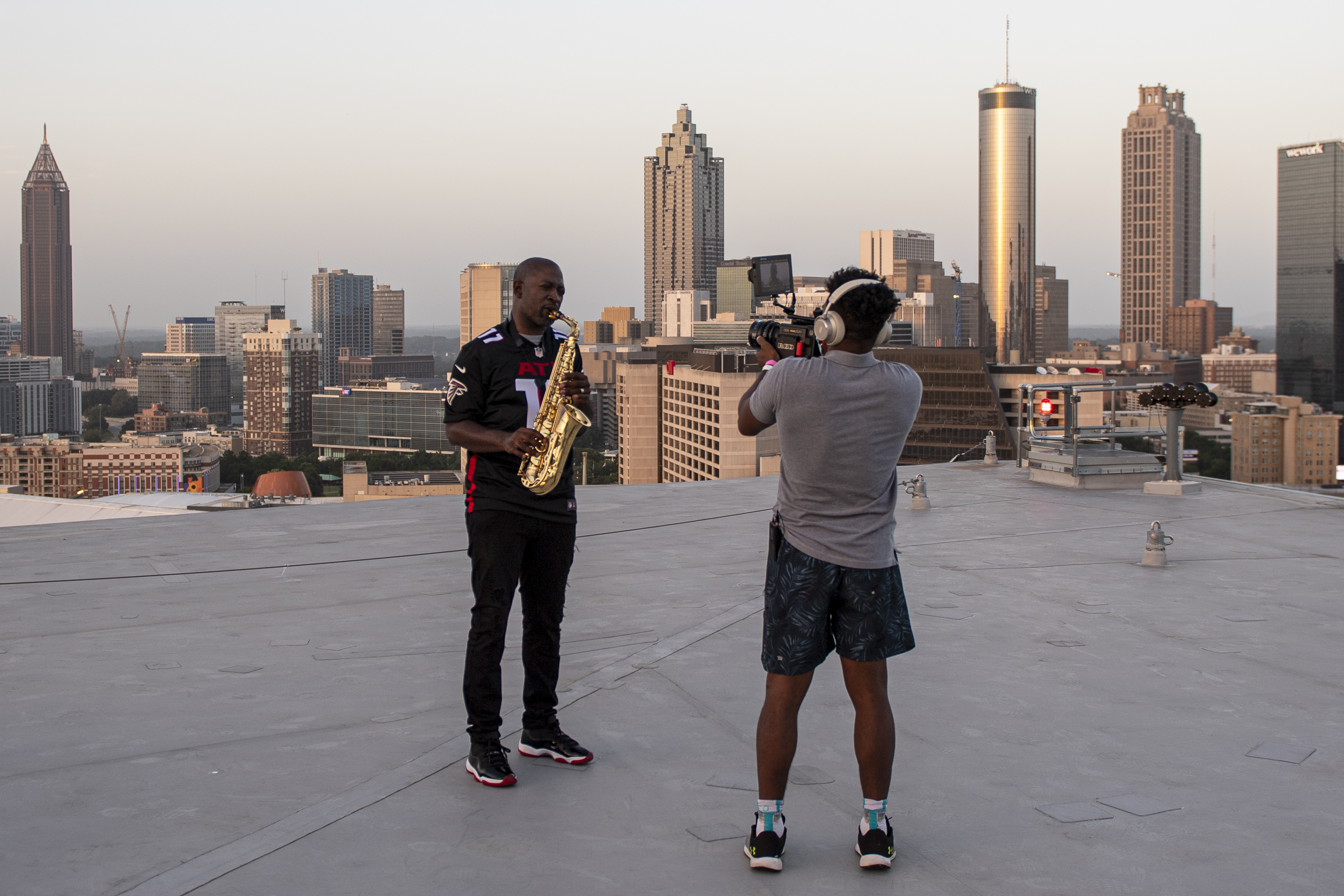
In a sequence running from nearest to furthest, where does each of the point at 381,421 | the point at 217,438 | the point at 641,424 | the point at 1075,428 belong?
the point at 1075,428
the point at 641,424
the point at 381,421
the point at 217,438

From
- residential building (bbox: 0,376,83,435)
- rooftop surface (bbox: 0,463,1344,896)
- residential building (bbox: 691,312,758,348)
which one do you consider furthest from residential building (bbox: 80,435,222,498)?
rooftop surface (bbox: 0,463,1344,896)

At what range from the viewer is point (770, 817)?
3.12m

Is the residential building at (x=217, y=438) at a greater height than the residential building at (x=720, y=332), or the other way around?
the residential building at (x=720, y=332)

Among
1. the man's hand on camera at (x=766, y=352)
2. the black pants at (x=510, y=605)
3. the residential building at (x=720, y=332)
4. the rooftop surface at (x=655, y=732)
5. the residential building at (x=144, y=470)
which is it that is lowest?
the residential building at (x=144, y=470)

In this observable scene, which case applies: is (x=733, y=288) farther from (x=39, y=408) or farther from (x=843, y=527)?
(x=843, y=527)

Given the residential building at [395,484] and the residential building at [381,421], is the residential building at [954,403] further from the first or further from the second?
the residential building at [381,421]

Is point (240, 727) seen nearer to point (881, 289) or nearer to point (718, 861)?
point (718, 861)

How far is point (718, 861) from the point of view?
3.14 metres

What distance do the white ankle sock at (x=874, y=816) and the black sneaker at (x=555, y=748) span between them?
44.1 inches

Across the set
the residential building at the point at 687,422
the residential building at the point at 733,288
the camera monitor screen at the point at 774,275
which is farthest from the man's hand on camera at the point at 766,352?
the residential building at the point at 733,288

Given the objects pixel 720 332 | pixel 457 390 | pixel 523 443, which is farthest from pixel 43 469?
pixel 523 443

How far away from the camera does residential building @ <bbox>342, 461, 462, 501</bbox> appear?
3756 centimetres

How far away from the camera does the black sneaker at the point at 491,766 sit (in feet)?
12.1

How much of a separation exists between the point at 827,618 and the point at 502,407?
1403 mm
